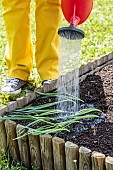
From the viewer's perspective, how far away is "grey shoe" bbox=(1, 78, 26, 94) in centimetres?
373

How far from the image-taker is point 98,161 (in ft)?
8.47

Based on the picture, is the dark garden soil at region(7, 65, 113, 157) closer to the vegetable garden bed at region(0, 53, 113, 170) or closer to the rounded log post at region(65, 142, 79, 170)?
the vegetable garden bed at region(0, 53, 113, 170)

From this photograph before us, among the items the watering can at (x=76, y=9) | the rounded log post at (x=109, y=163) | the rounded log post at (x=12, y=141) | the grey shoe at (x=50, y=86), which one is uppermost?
the watering can at (x=76, y=9)

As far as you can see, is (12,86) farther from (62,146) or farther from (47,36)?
(62,146)

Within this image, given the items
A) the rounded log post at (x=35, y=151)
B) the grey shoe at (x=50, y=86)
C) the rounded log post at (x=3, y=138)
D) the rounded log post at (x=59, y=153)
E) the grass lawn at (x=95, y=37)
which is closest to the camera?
the rounded log post at (x=59, y=153)

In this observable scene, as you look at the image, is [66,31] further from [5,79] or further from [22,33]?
[5,79]

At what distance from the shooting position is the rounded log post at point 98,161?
2.58m

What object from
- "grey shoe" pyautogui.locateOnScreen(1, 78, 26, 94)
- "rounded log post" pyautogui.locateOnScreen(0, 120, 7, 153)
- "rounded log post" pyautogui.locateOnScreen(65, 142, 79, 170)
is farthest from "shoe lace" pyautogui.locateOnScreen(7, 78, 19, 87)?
"rounded log post" pyautogui.locateOnScreen(65, 142, 79, 170)

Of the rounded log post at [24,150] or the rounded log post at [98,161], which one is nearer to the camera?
the rounded log post at [98,161]

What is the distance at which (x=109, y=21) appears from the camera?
518 cm

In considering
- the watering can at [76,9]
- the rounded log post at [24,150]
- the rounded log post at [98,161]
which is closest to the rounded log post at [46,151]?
the rounded log post at [24,150]

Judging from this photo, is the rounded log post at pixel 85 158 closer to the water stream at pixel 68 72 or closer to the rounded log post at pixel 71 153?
the rounded log post at pixel 71 153

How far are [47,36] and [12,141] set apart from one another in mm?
960

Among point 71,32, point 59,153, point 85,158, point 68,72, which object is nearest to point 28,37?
point 68,72
